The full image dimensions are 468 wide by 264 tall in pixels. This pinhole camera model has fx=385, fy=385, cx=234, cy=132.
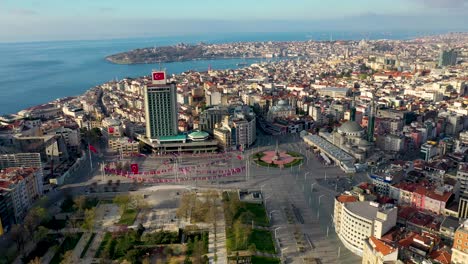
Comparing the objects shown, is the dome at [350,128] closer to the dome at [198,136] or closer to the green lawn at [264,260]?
the dome at [198,136]

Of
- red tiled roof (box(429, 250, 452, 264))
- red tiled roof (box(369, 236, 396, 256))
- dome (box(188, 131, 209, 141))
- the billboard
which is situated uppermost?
the billboard

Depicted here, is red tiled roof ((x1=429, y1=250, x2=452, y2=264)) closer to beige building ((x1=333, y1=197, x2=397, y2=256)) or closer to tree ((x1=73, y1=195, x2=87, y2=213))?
beige building ((x1=333, y1=197, x2=397, y2=256))

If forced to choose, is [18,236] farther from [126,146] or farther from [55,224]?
[126,146]

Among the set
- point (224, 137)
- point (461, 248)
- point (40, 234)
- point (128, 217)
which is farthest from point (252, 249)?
point (224, 137)

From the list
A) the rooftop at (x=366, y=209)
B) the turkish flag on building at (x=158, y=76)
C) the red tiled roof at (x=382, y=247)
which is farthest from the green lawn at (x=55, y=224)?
the turkish flag on building at (x=158, y=76)

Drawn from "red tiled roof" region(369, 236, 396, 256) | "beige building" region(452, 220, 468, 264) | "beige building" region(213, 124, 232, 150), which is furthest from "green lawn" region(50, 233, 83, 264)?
"beige building" region(452, 220, 468, 264)

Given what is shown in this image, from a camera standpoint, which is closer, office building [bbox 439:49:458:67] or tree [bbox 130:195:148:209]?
tree [bbox 130:195:148:209]
